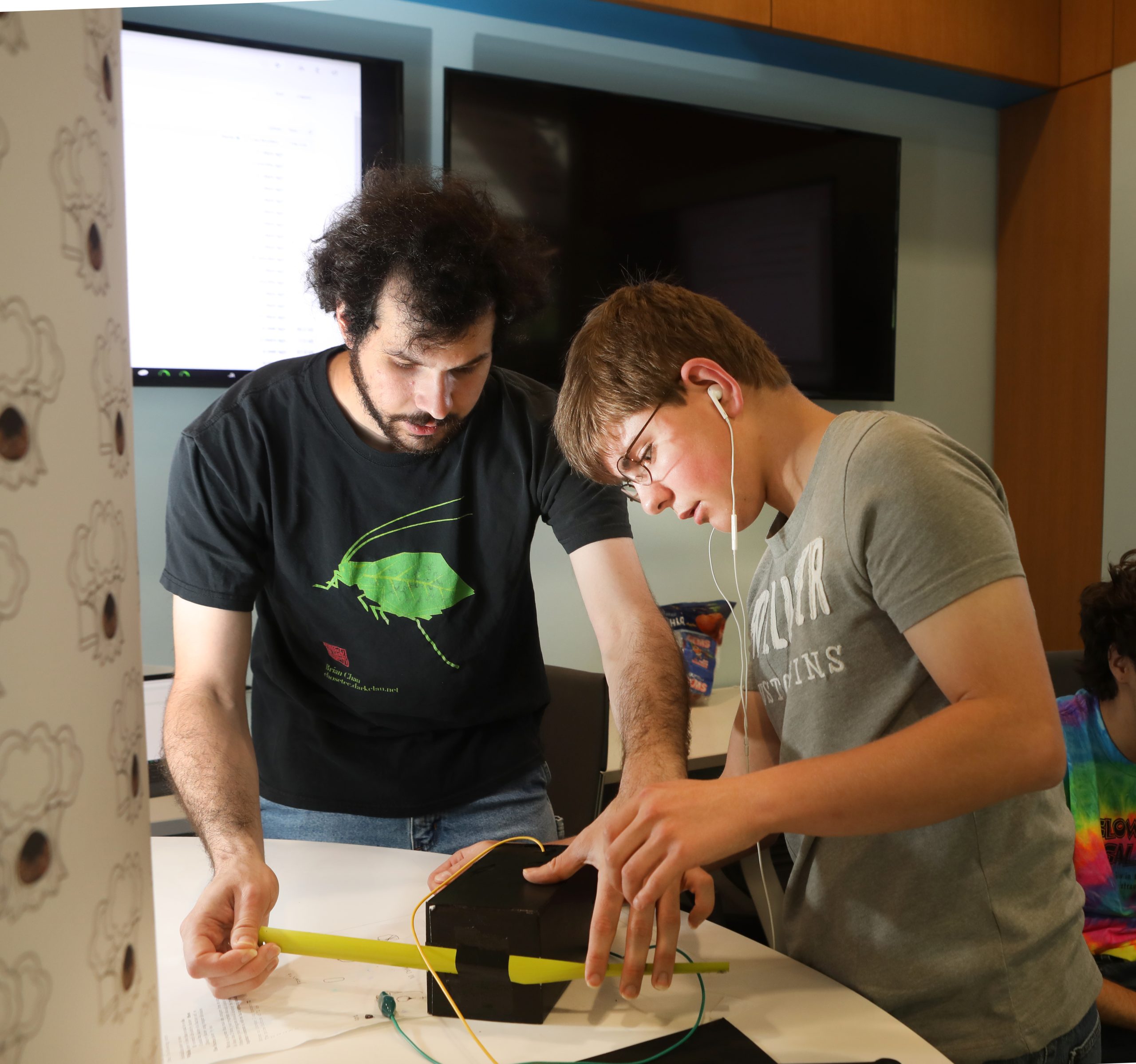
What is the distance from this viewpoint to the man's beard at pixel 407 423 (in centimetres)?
135

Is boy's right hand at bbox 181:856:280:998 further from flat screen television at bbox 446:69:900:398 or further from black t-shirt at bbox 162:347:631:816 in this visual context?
flat screen television at bbox 446:69:900:398

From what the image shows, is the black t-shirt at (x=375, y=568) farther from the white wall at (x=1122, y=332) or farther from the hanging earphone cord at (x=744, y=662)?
the white wall at (x=1122, y=332)

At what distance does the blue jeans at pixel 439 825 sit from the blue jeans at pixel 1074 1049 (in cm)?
71

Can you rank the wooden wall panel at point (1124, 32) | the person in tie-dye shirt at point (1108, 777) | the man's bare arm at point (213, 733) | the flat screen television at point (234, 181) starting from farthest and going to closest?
the wooden wall panel at point (1124, 32) < the flat screen television at point (234, 181) < the person in tie-dye shirt at point (1108, 777) < the man's bare arm at point (213, 733)

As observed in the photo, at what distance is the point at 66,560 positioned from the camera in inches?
13.4

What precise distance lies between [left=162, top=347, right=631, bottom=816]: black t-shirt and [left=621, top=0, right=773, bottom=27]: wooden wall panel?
1.53 meters

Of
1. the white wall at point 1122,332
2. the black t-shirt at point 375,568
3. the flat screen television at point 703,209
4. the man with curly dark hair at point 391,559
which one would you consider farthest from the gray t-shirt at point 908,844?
the white wall at point 1122,332

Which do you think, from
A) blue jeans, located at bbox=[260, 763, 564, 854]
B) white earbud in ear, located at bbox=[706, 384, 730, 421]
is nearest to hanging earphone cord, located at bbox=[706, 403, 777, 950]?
white earbud in ear, located at bbox=[706, 384, 730, 421]

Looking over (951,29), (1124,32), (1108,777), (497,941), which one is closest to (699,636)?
(1108,777)

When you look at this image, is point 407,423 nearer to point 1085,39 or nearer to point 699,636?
point 699,636

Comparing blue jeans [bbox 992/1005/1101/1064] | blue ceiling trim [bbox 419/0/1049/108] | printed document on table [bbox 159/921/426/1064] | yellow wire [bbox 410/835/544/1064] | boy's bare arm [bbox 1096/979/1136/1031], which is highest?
blue ceiling trim [bbox 419/0/1049/108]

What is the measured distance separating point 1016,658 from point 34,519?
722 mm

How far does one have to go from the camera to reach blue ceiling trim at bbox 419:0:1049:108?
8.06 feet

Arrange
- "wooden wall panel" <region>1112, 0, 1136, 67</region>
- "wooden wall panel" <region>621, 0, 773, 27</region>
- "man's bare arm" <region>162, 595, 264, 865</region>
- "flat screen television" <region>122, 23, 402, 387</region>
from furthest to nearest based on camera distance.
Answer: "wooden wall panel" <region>1112, 0, 1136, 67</region> < "wooden wall panel" <region>621, 0, 773, 27</region> < "flat screen television" <region>122, 23, 402, 387</region> < "man's bare arm" <region>162, 595, 264, 865</region>
